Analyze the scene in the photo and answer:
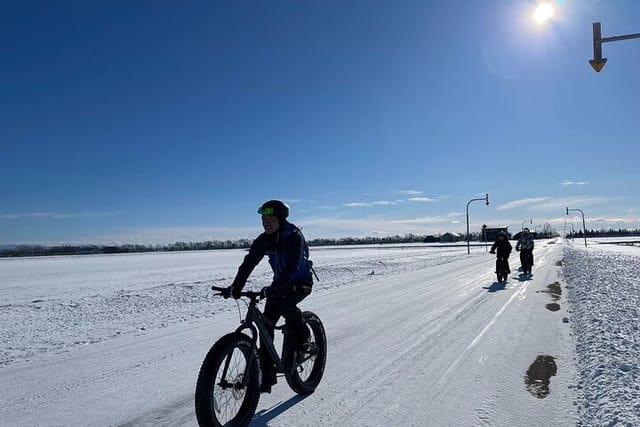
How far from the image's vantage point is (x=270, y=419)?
13.8ft

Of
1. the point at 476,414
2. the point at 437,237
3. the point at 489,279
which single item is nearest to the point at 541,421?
the point at 476,414

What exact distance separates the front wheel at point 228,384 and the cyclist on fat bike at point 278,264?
30 cm

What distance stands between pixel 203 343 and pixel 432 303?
6.01m

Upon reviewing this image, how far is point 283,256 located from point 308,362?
1496 mm

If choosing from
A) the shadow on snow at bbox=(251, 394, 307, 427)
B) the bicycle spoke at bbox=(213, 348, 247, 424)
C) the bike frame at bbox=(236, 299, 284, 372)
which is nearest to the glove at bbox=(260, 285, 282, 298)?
the bike frame at bbox=(236, 299, 284, 372)

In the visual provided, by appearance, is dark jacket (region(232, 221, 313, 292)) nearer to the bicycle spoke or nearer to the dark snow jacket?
the bicycle spoke

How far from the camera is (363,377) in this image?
17.6 feet

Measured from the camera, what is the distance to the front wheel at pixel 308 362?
4613mm

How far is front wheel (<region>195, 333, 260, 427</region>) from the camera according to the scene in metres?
3.56

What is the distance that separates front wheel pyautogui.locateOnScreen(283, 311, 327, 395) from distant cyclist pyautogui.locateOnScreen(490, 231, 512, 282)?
490 inches

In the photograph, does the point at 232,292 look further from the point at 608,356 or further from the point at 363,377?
the point at 608,356

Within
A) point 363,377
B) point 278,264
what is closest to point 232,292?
point 278,264

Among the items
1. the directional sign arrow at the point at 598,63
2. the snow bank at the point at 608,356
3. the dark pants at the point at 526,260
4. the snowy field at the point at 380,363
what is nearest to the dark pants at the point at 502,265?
the dark pants at the point at 526,260

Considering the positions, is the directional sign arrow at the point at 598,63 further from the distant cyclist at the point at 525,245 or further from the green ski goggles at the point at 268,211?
the distant cyclist at the point at 525,245
